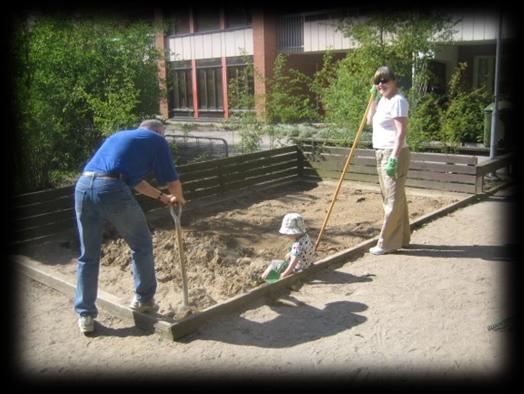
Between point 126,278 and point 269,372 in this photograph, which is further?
point 126,278

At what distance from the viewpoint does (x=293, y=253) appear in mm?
5492

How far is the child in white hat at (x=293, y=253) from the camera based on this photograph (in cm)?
545

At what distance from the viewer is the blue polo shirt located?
439 cm

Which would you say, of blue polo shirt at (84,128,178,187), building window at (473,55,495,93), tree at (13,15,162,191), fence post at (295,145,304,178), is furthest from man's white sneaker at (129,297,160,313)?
building window at (473,55,495,93)

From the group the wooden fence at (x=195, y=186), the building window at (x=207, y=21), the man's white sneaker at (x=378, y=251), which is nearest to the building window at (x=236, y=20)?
the building window at (x=207, y=21)

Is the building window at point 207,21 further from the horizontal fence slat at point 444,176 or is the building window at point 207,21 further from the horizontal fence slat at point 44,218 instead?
the horizontal fence slat at point 44,218

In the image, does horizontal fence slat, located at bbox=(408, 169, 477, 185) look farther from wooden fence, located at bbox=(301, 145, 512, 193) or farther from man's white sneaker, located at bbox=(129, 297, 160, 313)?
man's white sneaker, located at bbox=(129, 297, 160, 313)

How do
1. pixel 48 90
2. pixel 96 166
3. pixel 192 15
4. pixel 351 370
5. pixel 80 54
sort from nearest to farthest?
1. pixel 351 370
2. pixel 96 166
3. pixel 48 90
4. pixel 80 54
5. pixel 192 15

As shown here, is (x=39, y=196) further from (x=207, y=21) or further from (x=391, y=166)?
(x=207, y=21)

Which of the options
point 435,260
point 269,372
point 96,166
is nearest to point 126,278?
point 96,166

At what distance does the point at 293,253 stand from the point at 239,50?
17.0 meters

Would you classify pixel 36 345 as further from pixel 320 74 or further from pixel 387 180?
pixel 320 74

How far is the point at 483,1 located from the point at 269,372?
409 inches

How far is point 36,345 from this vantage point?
4.48 metres
